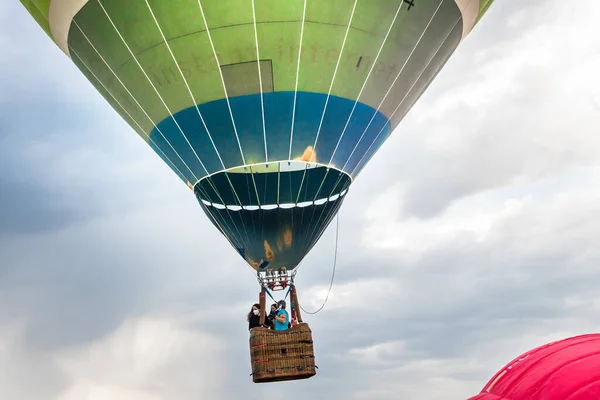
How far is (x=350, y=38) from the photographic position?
805 centimetres

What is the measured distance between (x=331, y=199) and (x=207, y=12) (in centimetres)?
299

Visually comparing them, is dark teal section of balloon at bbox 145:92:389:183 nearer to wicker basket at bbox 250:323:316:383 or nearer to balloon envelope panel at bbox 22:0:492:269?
balloon envelope panel at bbox 22:0:492:269

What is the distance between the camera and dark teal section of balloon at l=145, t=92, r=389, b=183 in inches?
328

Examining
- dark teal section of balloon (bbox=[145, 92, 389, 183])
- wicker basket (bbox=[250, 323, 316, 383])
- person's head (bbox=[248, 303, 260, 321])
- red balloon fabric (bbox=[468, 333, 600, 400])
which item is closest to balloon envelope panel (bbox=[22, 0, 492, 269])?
dark teal section of balloon (bbox=[145, 92, 389, 183])

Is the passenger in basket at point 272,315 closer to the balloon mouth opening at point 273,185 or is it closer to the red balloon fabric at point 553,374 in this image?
the balloon mouth opening at point 273,185

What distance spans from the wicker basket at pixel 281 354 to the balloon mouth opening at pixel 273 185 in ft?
5.53

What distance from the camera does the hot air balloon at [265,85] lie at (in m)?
7.88

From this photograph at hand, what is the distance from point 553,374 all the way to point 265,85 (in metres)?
6.36

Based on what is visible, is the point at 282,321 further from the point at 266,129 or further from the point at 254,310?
the point at 266,129

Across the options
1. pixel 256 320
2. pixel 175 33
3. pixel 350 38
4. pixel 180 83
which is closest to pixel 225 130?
pixel 180 83

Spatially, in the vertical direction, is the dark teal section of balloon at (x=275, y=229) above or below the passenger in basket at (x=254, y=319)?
above

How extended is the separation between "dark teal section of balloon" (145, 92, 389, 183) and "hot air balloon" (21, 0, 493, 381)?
1 centimetres

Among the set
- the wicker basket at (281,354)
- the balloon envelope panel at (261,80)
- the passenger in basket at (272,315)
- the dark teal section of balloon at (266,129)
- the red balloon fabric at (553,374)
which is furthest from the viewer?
the passenger in basket at (272,315)

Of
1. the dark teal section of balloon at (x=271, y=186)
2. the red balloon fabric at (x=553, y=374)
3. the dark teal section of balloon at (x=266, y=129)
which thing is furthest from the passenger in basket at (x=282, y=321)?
the red balloon fabric at (x=553, y=374)
